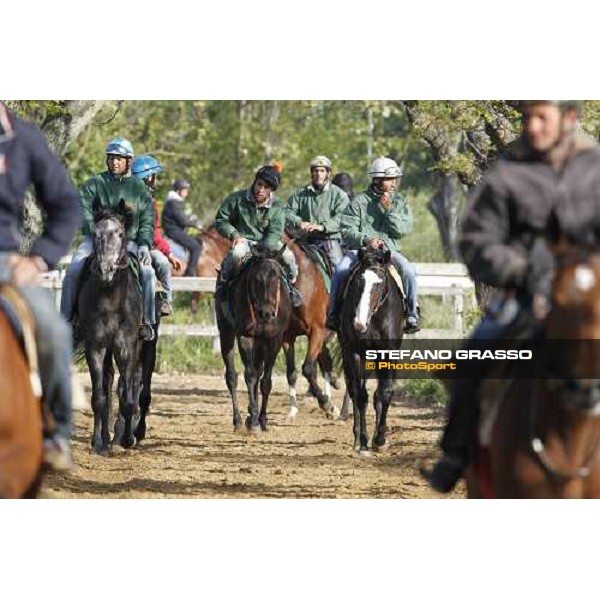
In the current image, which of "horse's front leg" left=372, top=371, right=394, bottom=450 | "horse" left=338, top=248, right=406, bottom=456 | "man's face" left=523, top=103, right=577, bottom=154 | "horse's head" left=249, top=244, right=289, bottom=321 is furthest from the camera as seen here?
"horse's head" left=249, top=244, right=289, bottom=321

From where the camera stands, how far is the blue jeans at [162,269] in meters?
16.9

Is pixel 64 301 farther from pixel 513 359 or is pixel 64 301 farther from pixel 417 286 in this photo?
pixel 513 359

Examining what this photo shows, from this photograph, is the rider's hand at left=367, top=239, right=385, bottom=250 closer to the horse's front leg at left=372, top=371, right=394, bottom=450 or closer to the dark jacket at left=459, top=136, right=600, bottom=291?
the horse's front leg at left=372, top=371, right=394, bottom=450

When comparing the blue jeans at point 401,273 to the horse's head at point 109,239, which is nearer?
the horse's head at point 109,239

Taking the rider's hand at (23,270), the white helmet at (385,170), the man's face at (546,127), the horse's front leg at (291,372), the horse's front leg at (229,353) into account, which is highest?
the man's face at (546,127)

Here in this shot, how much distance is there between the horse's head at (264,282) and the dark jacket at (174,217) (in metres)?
5.57

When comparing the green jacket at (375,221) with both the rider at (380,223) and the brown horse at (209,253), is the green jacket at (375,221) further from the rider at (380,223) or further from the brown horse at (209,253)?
the brown horse at (209,253)

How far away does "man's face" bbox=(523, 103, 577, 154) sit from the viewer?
31.0ft

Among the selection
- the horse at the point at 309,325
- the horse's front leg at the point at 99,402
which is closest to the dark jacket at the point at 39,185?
the horse's front leg at the point at 99,402

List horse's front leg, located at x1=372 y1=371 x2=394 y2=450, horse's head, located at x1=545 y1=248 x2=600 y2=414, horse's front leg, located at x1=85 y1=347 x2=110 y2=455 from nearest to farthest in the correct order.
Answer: horse's head, located at x1=545 y1=248 x2=600 y2=414, horse's front leg, located at x1=372 y1=371 x2=394 y2=450, horse's front leg, located at x1=85 y1=347 x2=110 y2=455

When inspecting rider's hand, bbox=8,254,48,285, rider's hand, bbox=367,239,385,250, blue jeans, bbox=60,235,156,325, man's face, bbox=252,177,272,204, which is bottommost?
blue jeans, bbox=60,235,156,325

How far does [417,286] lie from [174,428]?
2833 millimetres

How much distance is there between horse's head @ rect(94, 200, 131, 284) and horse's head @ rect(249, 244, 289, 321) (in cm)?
251

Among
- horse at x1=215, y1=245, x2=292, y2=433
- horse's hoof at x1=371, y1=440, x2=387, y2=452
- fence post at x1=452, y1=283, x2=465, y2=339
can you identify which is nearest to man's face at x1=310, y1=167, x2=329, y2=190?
horse at x1=215, y1=245, x2=292, y2=433
